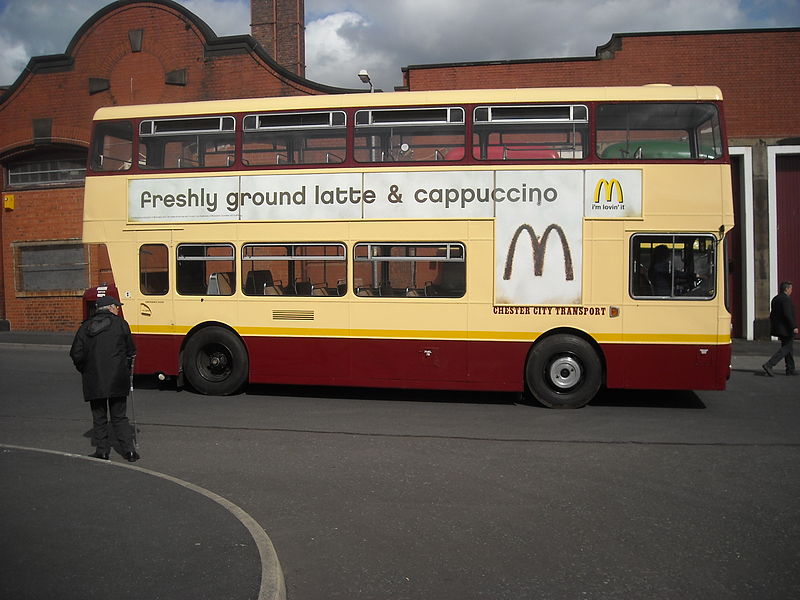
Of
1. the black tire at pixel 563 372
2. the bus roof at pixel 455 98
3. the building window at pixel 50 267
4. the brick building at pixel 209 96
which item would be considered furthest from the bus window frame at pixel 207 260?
the building window at pixel 50 267

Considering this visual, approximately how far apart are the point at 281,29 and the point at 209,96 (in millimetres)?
10904

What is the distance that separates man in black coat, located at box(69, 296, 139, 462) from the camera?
21.9 feet

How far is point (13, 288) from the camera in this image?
2186cm

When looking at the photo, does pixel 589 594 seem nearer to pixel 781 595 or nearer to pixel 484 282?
pixel 781 595

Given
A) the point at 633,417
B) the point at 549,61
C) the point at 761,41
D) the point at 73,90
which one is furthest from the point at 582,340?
the point at 73,90

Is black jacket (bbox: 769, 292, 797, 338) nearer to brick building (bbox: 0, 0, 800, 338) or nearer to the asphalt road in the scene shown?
the asphalt road

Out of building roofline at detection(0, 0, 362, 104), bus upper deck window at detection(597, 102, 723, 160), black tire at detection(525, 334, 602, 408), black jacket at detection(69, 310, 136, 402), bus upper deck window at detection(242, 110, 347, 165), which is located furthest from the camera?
building roofline at detection(0, 0, 362, 104)

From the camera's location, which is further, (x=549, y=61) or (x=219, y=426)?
(x=549, y=61)

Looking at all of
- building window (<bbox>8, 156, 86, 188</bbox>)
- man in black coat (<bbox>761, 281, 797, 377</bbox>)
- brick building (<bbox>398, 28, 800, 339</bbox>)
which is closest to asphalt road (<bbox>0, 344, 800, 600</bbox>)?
man in black coat (<bbox>761, 281, 797, 377</bbox>)

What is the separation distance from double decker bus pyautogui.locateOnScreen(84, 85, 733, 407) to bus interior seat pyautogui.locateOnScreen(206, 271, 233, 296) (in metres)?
0.02

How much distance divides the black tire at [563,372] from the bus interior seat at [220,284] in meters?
4.33

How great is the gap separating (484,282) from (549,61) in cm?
1047

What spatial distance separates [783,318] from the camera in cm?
1224

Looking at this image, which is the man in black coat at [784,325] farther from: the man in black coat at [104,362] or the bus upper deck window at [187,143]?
the man in black coat at [104,362]
